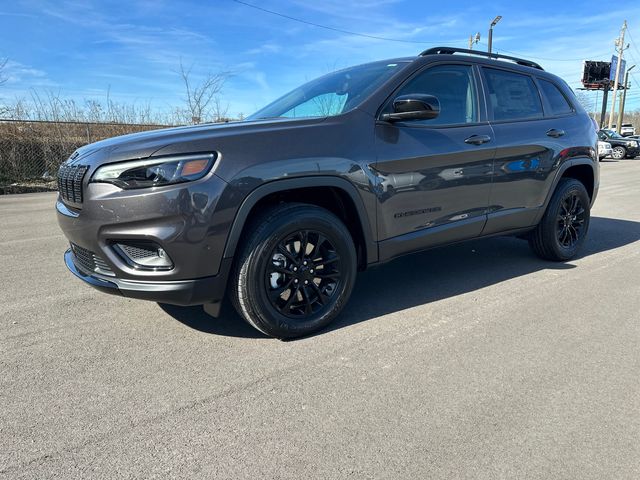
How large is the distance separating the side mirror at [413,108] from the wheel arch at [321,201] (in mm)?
592

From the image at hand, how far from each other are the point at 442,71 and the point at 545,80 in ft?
5.43

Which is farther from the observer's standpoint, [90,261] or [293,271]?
[293,271]

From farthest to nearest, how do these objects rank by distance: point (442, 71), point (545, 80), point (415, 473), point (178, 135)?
1. point (545, 80)
2. point (442, 71)
3. point (178, 135)
4. point (415, 473)

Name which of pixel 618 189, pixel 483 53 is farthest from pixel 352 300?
pixel 618 189

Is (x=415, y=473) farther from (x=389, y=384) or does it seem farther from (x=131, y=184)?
(x=131, y=184)

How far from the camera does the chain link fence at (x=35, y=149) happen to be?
12117 mm

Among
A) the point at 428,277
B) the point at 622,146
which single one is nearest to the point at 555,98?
the point at 428,277

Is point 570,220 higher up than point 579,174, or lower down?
lower down

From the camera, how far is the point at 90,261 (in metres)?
2.90

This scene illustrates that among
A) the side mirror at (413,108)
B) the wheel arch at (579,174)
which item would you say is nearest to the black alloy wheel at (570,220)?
the wheel arch at (579,174)

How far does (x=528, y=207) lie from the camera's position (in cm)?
441

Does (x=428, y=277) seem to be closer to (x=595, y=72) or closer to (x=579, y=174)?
(x=579, y=174)

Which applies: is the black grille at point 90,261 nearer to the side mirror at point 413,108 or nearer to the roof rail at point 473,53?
the side mirror at point 413,108

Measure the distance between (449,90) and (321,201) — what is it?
4.96ft
